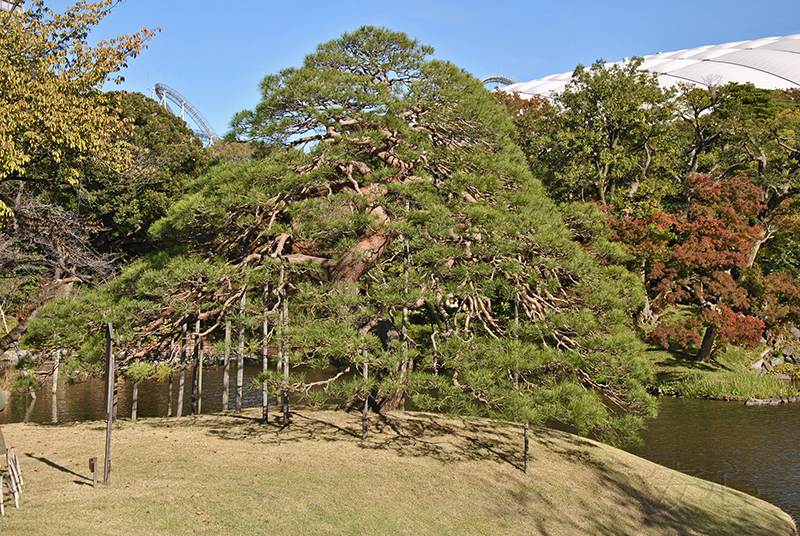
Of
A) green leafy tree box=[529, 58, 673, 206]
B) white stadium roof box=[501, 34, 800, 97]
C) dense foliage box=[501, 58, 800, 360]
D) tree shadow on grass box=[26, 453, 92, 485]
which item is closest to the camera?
tree shadow on grass box=[26, 453, 92, 485]

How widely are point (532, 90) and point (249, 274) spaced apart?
6170 centimetres

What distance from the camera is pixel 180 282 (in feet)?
29.4

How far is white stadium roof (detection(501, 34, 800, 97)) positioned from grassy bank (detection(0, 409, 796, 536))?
3834 centimetres

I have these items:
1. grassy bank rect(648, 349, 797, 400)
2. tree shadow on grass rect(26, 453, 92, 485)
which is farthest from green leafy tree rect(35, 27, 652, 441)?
grassy bank rect(648, 349, 797, 400)

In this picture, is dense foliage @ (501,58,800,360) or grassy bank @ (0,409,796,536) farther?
dense foliage @ (501,58,800,360)

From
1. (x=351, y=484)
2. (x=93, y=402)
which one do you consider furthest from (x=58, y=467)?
(x=93, y=402)

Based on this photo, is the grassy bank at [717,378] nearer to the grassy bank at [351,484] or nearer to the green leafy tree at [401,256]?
the grassy bank at [351,484]

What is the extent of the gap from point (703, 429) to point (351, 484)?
11556mm

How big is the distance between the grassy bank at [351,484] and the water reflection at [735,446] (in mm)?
1314

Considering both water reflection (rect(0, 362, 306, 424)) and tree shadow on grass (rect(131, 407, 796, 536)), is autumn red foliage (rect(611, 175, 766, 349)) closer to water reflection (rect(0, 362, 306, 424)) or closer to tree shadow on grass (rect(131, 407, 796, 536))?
tree shadow on grass (rect(131, 407, 796, 536))

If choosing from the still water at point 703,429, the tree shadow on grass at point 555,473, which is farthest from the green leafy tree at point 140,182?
the tree shadow on grass at point 555,473

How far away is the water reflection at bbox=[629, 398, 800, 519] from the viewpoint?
11258 mm

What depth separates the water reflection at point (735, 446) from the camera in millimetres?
11258

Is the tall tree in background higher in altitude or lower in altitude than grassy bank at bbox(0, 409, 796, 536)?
higher
